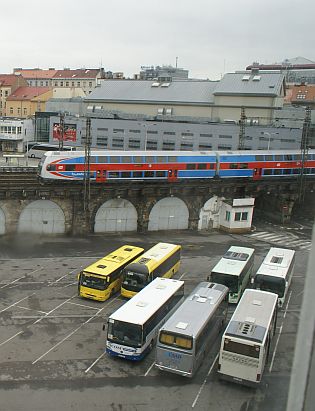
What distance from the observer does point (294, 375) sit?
2.30 metres

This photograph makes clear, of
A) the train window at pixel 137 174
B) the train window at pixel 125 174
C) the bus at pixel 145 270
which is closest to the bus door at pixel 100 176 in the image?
the train window at pixel 125 174

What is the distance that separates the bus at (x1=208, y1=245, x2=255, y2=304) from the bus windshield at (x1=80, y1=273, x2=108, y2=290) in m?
3.80

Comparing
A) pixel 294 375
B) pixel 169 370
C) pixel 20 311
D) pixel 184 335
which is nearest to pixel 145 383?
pixel 169 370

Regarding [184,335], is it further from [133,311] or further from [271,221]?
[271,221]

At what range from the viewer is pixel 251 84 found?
47.0 meters

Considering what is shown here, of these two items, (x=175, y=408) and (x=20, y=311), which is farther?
(x=20, y=311)

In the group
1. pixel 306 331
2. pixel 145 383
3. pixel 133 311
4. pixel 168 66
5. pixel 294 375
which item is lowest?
pixel 145 383

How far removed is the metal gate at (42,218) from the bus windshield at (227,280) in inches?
457

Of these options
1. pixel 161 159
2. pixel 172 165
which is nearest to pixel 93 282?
pixel 161 159

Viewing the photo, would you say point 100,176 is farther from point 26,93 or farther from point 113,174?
point 26,93

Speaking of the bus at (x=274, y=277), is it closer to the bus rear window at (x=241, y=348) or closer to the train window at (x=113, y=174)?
the bus rear window at (x=241, y=348)

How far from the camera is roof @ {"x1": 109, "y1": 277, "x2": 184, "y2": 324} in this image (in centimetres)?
1186

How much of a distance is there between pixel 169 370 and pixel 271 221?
2151cm

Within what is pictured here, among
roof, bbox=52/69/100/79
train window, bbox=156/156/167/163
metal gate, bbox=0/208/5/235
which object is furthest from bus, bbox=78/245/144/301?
roof, bbox=52/69/100/79
